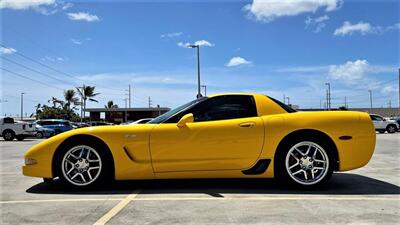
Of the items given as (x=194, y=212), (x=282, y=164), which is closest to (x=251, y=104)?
(x=282, y=164)

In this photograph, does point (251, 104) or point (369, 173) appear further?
point (369, 173)

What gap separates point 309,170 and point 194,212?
1987 millimetres

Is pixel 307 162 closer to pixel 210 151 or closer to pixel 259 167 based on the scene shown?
pixel 259 167

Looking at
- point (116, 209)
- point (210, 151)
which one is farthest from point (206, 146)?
point (116, 209)

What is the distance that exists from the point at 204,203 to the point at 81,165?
187 cm

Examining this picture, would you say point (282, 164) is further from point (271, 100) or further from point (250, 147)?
point (271, 100)

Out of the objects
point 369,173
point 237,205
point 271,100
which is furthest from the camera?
point 369,173

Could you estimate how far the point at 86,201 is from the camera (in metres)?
5.04

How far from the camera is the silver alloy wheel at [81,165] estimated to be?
570 cm

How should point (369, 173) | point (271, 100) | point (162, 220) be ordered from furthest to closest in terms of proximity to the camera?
point (369, 173) < point (271, 100) < point (162, 220)

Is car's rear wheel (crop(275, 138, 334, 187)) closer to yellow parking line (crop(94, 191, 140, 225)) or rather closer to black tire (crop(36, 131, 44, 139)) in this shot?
yellow parking line (crop(94, 191, 140, 225))

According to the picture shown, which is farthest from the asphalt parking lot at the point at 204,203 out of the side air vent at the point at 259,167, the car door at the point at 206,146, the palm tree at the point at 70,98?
the palm tree at the point at 70,98

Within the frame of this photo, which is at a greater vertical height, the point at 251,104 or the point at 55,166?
the point at 251,104

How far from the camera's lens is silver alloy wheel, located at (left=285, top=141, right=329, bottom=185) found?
5.69 metres
